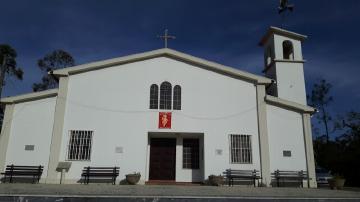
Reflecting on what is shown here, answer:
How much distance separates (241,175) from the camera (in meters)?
16.9

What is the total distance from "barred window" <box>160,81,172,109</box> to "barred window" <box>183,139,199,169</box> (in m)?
2.27

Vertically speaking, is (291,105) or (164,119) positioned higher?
(291,105)

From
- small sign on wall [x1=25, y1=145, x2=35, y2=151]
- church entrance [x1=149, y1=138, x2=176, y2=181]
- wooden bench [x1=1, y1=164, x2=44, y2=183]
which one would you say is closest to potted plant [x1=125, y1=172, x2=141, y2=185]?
church entrance [x1=149, y1=138, x2=176, y2=181]

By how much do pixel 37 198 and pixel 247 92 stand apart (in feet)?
41.0

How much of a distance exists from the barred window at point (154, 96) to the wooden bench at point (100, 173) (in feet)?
12.4

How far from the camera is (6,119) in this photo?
16.6 m

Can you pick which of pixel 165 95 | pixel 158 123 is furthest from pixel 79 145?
pixel 165 95

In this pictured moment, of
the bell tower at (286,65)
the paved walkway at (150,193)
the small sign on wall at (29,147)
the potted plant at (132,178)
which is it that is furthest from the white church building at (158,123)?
the paved walkway at (150,193)

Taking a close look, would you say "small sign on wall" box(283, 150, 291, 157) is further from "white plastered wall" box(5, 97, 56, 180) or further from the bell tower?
"white plastered wall" box(5, 97, 56, 180)

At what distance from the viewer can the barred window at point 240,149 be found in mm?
17344

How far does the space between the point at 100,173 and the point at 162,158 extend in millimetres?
3407

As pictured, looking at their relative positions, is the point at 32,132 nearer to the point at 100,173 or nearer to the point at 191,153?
the point at 100,173

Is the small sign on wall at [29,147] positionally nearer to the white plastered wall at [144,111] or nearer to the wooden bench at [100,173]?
the white plastered wall at [144,111]

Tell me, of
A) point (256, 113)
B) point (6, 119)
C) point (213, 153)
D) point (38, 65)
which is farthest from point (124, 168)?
point (38, 65)
